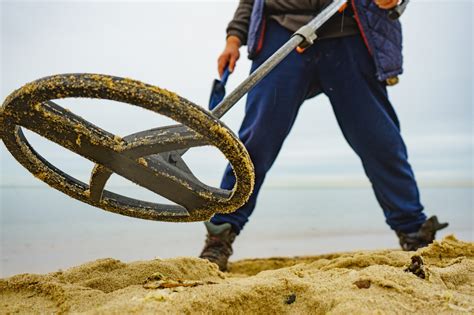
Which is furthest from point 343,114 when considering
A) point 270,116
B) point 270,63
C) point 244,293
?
point 244,293

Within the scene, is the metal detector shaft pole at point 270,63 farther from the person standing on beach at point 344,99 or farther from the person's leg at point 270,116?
the person's leg at point 270,116

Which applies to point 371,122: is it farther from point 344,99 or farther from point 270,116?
point 270,116

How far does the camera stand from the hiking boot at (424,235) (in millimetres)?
2221

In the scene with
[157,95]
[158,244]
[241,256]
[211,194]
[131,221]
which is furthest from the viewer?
[131,221]

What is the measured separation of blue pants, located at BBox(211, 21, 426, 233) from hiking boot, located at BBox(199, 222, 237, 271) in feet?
A: 0.15

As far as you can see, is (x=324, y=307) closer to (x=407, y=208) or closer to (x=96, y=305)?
(x=96, y=305)

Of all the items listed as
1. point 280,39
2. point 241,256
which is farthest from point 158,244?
point 280,39

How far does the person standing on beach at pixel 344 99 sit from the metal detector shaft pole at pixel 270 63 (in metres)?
0.30

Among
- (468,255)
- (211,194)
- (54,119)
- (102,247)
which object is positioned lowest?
(102,247)

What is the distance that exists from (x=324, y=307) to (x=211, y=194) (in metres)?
0.46

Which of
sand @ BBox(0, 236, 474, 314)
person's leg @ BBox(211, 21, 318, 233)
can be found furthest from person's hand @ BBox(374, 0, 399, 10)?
sand @ BBox(0, 236, 474, 314)

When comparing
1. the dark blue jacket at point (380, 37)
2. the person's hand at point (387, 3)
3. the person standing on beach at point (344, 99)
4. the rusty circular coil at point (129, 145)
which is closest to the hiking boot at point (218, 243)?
the person standing on beach at point (344, 99)

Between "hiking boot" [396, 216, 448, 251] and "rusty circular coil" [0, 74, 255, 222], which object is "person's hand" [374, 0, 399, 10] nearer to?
"hiking boot" [396, 216, 448, 251]

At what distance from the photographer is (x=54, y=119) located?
1084 mm
